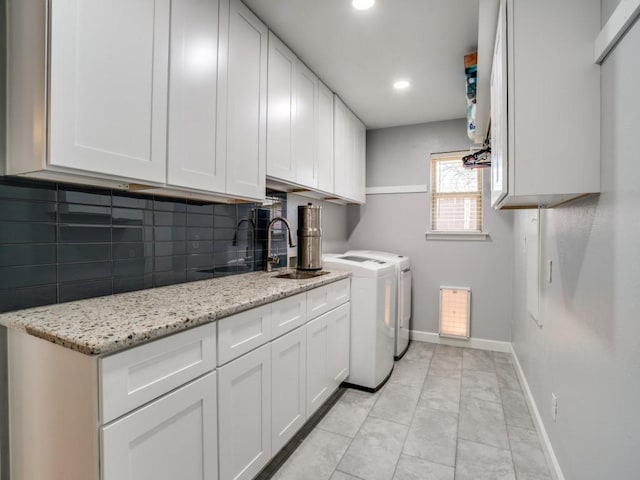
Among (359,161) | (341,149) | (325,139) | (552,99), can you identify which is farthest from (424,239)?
(552,99)

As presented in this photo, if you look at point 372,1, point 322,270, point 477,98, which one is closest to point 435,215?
point 477,98

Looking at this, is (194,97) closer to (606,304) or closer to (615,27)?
(615,27)

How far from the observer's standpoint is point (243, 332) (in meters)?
1.41

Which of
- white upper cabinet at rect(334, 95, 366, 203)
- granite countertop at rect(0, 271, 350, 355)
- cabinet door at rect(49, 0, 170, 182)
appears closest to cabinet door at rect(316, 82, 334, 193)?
white upper cabinet at rect(334, 95, 366, 203)

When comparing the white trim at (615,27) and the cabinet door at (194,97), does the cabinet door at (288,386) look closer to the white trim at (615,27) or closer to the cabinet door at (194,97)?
the cabinet door at (194,97)

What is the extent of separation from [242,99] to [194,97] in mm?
353

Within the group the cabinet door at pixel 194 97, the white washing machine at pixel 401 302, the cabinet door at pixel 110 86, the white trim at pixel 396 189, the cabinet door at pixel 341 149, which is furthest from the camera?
the white trim at pixel 396 189

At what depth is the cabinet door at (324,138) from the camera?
2686 millimetres

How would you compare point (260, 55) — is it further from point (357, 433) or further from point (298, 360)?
point (357, 433)

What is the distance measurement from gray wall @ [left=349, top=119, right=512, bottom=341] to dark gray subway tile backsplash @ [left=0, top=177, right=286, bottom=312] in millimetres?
2337

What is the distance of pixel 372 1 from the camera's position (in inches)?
70.0

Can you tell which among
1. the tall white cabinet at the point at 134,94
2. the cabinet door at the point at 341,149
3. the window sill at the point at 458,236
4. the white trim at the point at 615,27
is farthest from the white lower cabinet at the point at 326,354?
the white trim at the point at 615,27

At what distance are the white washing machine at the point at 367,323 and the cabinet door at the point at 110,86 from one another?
167 cm

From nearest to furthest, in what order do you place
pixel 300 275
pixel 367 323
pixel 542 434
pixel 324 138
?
pixel 542 434
pixel 300 275
pixel 367 323
pixel 324 138
